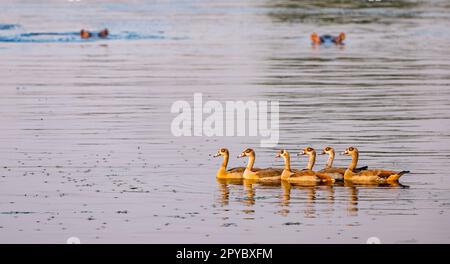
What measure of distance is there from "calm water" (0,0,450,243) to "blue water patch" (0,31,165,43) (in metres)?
0.12

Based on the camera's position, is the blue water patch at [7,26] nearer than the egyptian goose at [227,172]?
No

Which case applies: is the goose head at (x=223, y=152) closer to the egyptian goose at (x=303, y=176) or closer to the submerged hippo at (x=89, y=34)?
the egyptian goose at (x=303, y=176)

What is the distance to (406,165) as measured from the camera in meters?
21.4

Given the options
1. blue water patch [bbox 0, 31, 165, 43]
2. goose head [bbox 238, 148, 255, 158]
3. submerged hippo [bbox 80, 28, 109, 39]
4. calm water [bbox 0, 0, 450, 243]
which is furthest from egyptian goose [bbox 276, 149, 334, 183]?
submerged hippo [bbox 80, 28, 109, 39]

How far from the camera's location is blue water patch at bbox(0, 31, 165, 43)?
5128 centimetres

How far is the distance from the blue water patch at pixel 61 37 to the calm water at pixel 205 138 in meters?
0.12

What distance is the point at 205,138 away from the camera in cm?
2509

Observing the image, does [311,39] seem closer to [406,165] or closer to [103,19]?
[103,19]

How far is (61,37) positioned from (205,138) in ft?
94.3

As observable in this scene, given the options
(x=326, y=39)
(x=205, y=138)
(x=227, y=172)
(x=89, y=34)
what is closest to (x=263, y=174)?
(x=227, y=172)

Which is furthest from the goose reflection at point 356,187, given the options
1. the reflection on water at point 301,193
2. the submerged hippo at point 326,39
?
the submerged hippo at point 326,39

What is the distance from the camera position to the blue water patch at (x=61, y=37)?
2019 inches

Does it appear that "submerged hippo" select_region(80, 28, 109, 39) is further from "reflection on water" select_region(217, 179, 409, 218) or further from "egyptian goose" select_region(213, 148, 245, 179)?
"reflection on water" select_region(217, 179, 409, 218)

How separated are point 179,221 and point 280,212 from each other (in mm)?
1473
